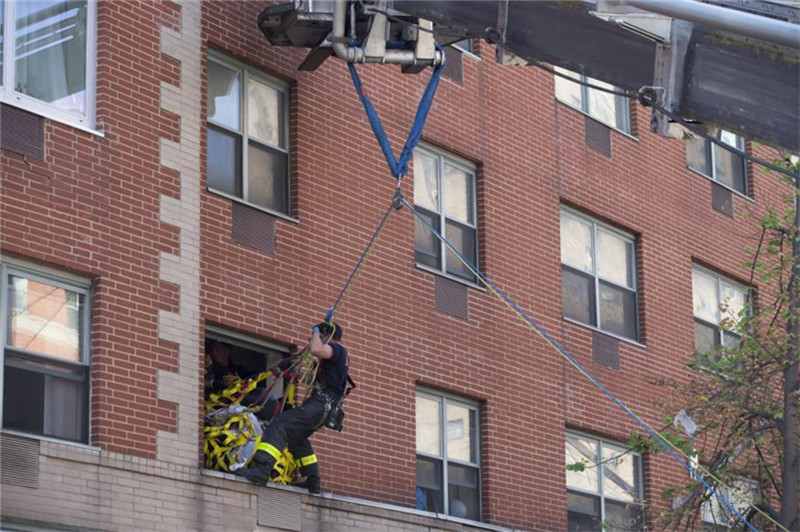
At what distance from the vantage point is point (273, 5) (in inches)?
717

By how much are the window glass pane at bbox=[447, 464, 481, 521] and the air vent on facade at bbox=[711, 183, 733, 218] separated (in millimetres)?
7675

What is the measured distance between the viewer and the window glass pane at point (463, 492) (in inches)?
776

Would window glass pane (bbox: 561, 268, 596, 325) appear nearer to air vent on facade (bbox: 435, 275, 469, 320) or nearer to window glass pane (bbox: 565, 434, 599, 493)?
window glass pane (bbox: 565, 434, 599, 493)

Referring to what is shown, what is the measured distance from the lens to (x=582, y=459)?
21.8 meters

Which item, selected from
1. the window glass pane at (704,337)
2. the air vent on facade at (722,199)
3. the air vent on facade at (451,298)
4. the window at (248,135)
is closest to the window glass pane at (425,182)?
the air vent on facade at (451,298)

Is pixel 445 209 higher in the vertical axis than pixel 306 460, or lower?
higher

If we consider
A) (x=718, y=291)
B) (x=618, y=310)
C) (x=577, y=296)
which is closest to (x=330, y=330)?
(x=577, y=296)

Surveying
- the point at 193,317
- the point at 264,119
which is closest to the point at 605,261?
the point at 264,119

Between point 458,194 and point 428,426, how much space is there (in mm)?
3100

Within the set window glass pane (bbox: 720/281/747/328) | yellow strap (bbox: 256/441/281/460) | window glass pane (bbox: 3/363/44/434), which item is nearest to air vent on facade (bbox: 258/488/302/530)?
yellow strap (bbox: 256/441/281/460)

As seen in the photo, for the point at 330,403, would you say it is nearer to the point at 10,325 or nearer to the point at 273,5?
the point at 10,325

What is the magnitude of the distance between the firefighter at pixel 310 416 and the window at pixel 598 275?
616 centimetres

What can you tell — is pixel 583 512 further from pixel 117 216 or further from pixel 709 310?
pixel 117 216

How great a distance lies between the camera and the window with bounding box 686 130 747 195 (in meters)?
26.0
